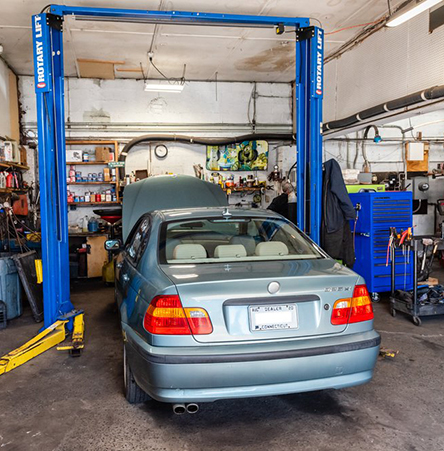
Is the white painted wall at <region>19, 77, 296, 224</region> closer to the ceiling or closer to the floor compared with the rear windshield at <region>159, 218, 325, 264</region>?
closer to the ceiling

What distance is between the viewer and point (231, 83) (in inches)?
408

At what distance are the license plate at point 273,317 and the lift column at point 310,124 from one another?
10.4 ft

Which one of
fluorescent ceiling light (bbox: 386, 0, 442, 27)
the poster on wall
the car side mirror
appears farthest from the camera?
the poster on wall

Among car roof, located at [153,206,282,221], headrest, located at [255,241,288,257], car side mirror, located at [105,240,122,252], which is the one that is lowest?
car side mirror, located at [105,240,122,252]

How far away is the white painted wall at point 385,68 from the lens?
5906 mm

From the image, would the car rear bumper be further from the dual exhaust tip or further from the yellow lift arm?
the yellow lift arm

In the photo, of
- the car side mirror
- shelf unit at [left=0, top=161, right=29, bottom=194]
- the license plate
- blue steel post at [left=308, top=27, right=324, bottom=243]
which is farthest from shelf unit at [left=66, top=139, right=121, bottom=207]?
the license plate

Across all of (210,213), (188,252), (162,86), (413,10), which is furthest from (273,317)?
(162,86)

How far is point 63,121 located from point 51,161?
51cm

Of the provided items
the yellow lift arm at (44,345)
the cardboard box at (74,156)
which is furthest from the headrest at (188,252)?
the cardboard box at (74,156)

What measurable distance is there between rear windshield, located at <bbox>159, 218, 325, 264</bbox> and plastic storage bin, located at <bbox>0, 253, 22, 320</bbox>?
3011 millimetres

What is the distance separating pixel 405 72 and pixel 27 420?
627cm

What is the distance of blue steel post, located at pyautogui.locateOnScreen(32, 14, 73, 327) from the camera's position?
4.84m

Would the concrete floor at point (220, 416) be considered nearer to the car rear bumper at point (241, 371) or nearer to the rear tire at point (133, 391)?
the rear tire at point (133, 391)
